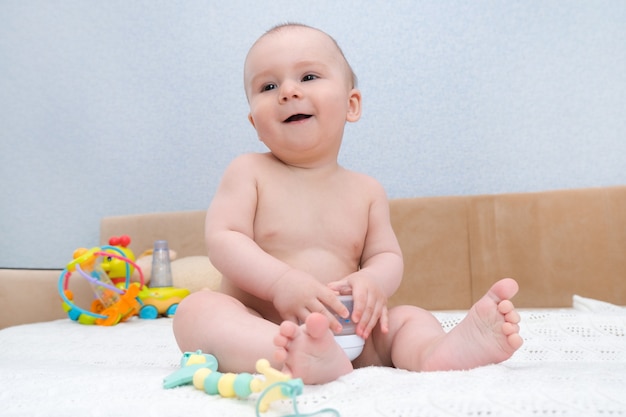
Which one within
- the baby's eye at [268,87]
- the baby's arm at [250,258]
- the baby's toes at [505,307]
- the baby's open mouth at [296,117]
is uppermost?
the baby's eye at [268,87]

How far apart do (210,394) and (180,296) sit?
1.36 metres

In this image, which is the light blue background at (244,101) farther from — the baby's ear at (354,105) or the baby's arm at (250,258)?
the baby's arm at (250,258)

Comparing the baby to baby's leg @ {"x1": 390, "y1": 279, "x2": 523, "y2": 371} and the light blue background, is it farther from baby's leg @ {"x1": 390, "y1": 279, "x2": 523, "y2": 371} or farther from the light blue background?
the light blue background

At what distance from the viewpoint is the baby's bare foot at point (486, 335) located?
651 mm

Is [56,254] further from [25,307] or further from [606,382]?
[606,382]

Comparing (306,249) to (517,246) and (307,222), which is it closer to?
(307,222)

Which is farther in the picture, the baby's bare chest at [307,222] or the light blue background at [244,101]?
the light blue background at [244,101]

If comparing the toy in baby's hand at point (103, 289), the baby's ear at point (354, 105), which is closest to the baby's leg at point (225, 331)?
the baby's ear at point (354, 105)

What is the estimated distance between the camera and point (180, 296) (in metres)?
1.93

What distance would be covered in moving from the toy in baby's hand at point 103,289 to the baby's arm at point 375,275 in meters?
1.05

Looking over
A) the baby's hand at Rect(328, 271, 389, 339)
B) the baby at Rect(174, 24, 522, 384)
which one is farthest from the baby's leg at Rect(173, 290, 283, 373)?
the baby's hand at Rect(328, 271, 389, 339)

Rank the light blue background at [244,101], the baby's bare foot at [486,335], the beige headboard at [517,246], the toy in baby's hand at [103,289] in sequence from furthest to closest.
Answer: the light blue background at [244,101] < the beige headboard at [517,246] < the toy in baby's hand at [103,289] < the baby's bare foot at [486,335]

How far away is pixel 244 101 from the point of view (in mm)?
2463

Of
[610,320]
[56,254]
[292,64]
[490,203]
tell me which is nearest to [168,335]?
[292,64]
